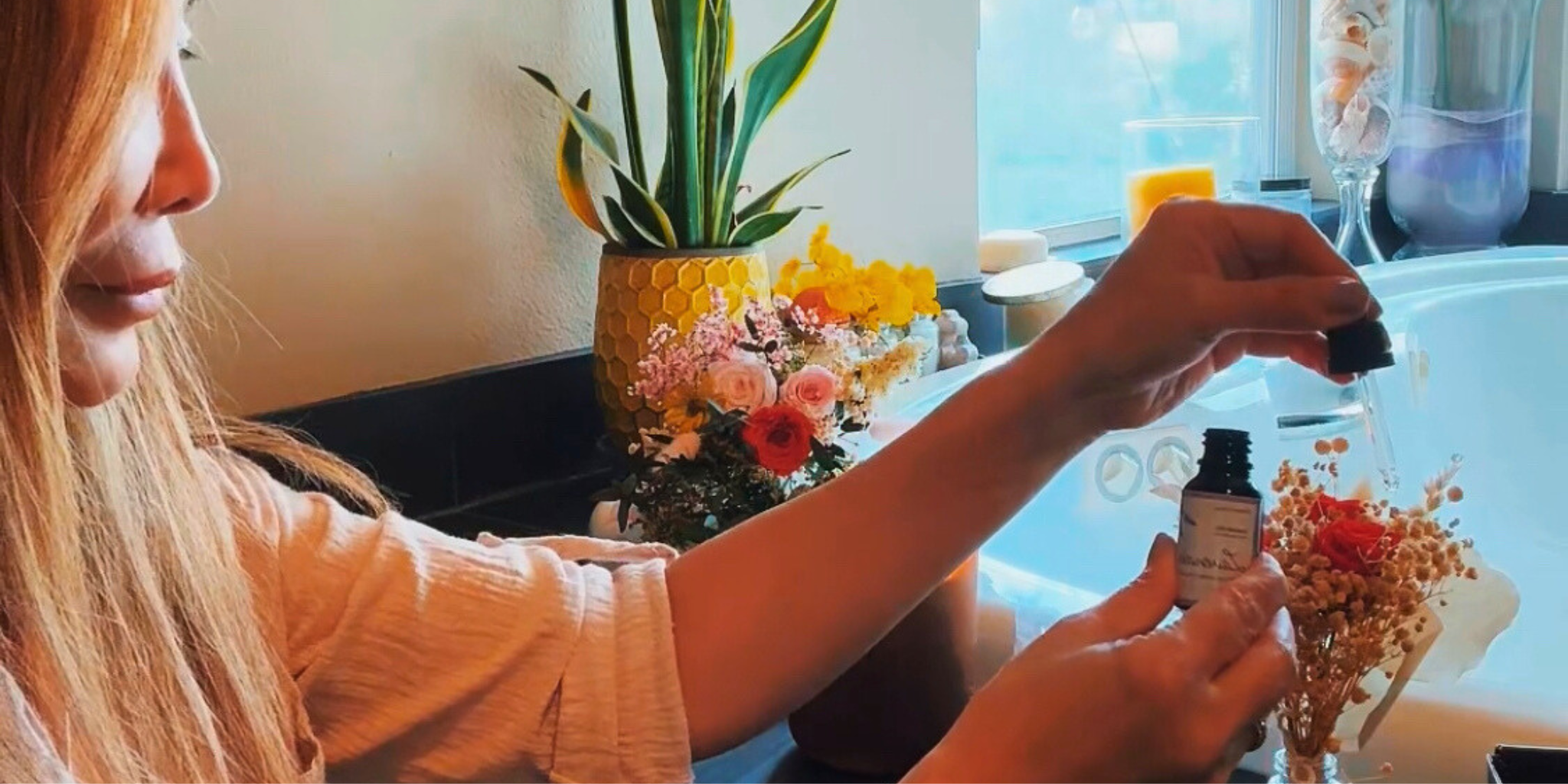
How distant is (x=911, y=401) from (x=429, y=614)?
0.64 m

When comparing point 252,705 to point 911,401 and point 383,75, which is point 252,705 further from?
point 911,401

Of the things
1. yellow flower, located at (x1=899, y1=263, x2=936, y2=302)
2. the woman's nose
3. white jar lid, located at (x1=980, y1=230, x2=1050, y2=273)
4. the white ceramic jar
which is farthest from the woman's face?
white jar lid, located at (x1=980, y1=230, x2=1050, y2=273)

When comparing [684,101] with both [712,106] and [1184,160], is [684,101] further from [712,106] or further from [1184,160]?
[1184,160]

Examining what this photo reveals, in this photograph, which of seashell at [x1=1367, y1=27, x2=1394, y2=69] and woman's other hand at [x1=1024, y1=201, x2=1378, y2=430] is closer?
woman's other hand at [x1=1024, y1=201, x2=1378, y2=430]

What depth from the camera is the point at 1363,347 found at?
0.60m

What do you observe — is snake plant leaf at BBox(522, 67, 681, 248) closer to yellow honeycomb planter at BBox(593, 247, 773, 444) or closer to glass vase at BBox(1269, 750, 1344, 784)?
yellow honeycomb planter at BBox(593, 247, 773, 444)

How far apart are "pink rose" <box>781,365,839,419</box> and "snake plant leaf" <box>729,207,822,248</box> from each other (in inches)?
9.2

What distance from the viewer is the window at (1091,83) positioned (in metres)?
2.04

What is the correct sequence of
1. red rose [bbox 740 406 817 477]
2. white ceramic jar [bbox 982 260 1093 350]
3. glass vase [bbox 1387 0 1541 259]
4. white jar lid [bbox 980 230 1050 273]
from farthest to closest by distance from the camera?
glass vase [bbox 1387 0 1541 259] < white jar lid [bbox 980 230 1050 273] < white ceramic jar [bbox 982 260 1093 350] < red rose [bbox 740 406 817 477]

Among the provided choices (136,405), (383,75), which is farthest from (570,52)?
(136,405)

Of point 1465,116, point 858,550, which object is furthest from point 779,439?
point 1465,116

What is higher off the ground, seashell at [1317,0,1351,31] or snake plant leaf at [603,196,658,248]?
seashell at [1317,0,1351,31]

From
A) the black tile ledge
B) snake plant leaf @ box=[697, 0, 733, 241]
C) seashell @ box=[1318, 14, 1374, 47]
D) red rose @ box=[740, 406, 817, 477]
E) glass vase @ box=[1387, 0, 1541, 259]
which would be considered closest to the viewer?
red rose @ box=[740, 406, 817, 477]

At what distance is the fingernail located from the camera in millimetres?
601
